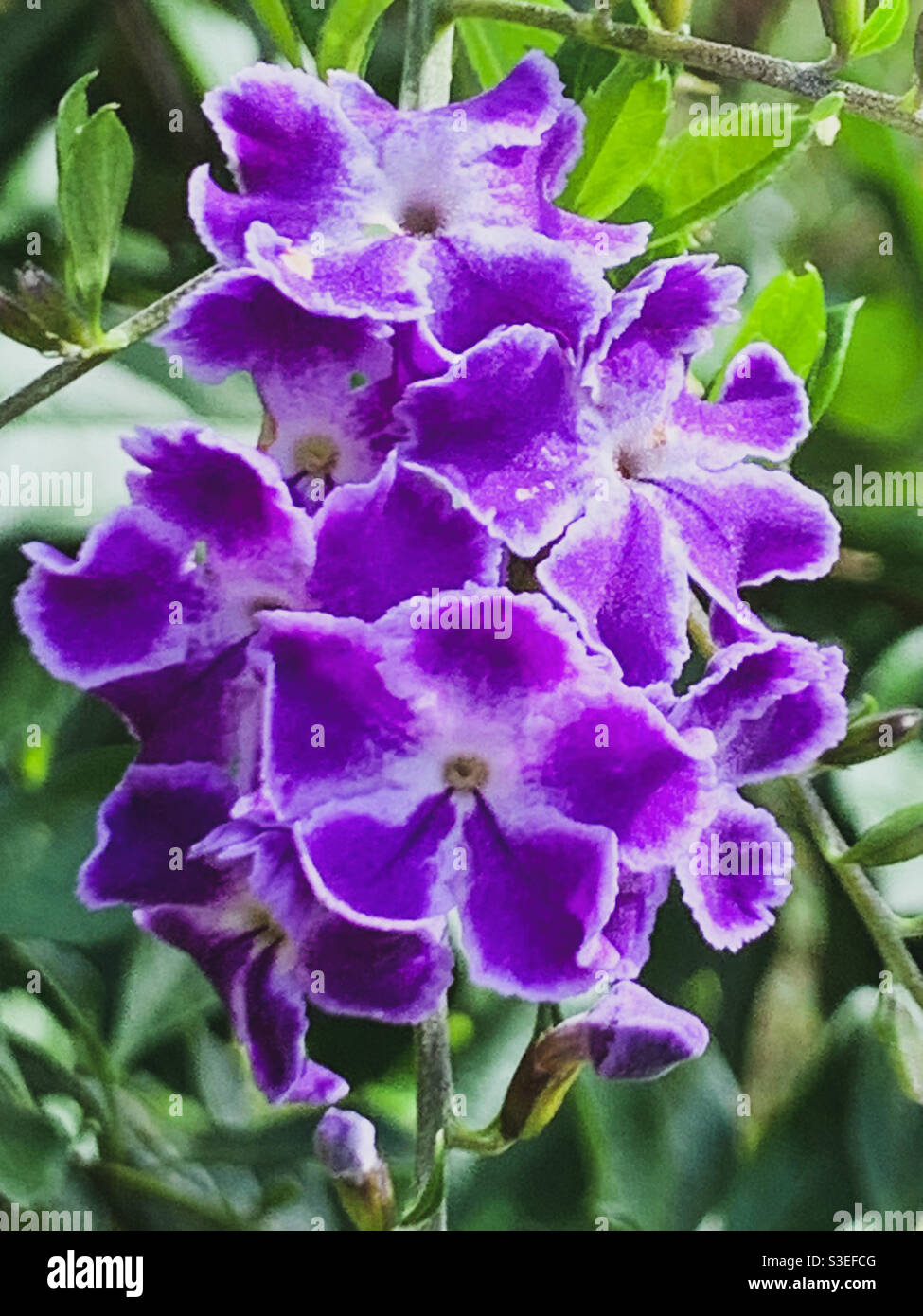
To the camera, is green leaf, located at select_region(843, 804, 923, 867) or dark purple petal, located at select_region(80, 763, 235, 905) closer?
dark purple petal, located at select_region(80, 763, 235, 905)

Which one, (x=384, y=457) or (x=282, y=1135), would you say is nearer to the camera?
(x=384, y=457)

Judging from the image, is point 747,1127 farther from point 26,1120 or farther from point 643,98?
point 643,98

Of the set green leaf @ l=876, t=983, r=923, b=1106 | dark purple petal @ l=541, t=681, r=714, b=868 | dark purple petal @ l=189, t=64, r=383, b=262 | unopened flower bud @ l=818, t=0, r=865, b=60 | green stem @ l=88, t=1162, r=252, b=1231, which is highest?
unopened flower bud @ l=818, t=0, r=865, b=60

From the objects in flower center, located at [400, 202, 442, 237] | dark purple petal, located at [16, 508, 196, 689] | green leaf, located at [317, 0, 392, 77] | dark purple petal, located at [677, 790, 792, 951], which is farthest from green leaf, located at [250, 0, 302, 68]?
dark purple petal, located at [677, 790, 792, 951]

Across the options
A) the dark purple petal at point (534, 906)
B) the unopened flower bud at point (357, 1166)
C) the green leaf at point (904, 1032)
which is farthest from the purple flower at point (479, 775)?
the green leaf at point (904, 1032)

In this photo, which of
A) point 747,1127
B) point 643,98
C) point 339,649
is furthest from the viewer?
point 747,1127

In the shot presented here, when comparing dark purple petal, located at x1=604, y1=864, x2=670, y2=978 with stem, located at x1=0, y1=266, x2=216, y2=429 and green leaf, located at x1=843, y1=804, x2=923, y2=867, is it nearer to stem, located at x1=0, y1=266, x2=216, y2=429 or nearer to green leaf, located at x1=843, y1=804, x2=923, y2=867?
green leaf, located at x1=843, y1=804, x2=923, y2=867

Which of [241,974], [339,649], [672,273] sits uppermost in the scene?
[672,273]
